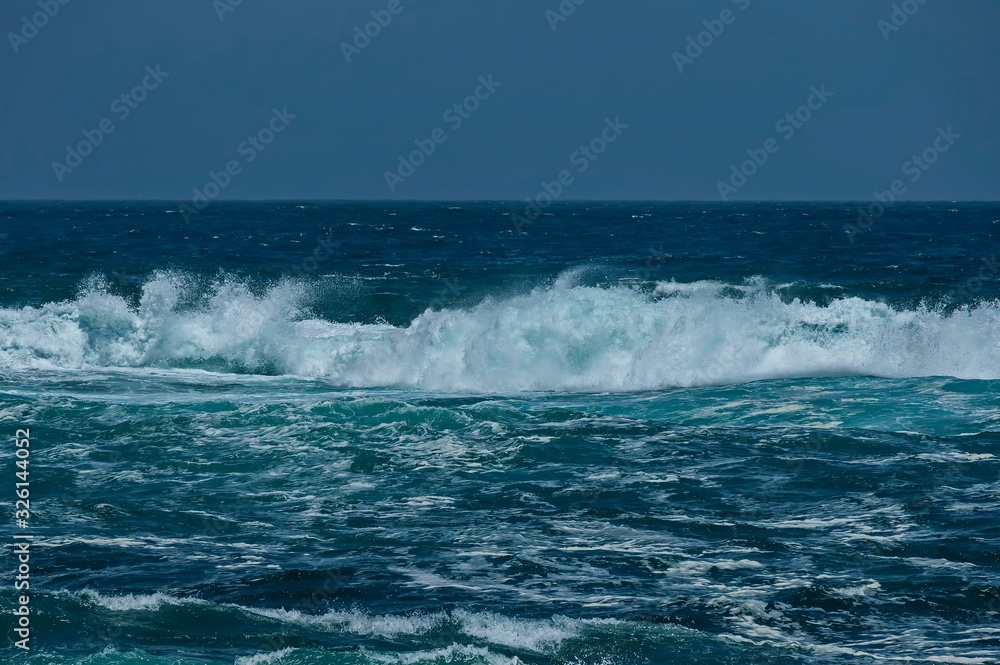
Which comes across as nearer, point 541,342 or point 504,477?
point 504,477

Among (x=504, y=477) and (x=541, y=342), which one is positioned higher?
(x=541, y=342)

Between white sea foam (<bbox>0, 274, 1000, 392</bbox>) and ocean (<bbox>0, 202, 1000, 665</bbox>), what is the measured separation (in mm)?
87

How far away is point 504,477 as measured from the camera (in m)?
11.5

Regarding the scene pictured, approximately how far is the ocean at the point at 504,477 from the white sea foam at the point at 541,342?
87 mm

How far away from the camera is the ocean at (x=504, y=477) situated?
728cm

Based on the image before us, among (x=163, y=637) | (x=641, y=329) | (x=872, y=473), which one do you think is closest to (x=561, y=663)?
(x=163, y=637)

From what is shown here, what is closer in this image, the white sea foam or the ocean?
the ocean

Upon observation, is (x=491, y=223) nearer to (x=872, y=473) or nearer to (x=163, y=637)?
(x=872, y=473)

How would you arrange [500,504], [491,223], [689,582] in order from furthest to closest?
[491,223] → [500,504] → [689,582]

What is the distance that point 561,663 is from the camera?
6727 mm

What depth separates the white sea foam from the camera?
19.1 metres

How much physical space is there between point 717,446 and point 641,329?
8.61m

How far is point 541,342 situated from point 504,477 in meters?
9.18

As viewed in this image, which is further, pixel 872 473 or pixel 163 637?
pixel 872 473
